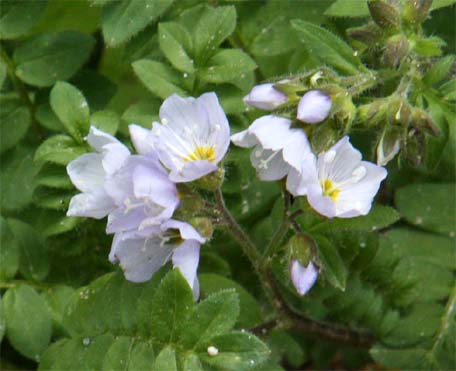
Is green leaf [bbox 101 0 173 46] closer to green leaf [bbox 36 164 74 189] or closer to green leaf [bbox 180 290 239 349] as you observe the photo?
green leaf [bbox 36 164 74 189]

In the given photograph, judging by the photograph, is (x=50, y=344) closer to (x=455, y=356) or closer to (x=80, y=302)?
(x=80, y=302)

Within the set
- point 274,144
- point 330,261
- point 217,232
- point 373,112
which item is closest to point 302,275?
point 330,261

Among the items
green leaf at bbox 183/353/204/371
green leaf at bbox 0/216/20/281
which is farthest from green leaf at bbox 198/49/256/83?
green leaf at bbox 183/353/204/371

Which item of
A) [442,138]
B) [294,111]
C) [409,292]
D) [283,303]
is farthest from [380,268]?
[294,111]

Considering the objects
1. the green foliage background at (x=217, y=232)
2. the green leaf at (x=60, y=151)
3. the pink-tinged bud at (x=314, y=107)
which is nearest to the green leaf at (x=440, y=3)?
the green foliage background at (x=217, y=232)

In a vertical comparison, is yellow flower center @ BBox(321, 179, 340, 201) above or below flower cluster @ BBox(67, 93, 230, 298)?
below

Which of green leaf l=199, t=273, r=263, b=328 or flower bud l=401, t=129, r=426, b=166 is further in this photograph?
green leaf l=199, t=273, r=263, b=328

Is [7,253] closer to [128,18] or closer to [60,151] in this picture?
[60,151]
